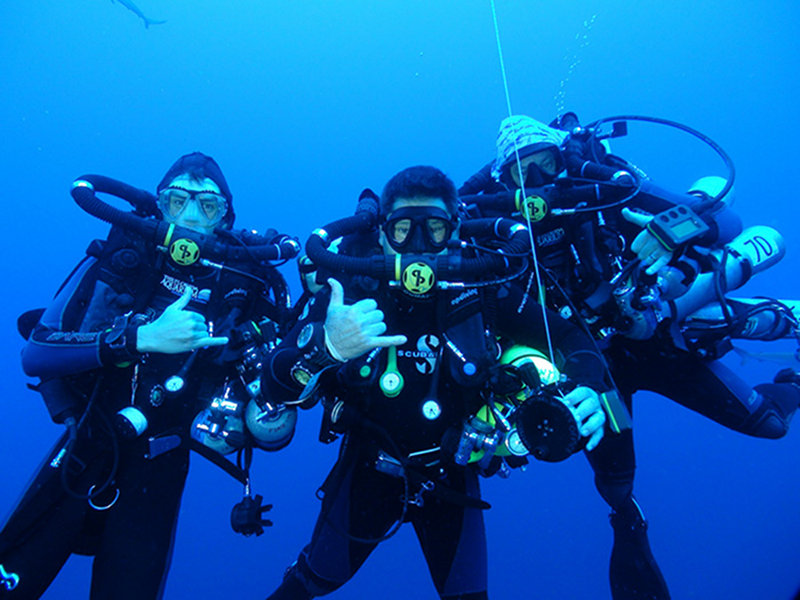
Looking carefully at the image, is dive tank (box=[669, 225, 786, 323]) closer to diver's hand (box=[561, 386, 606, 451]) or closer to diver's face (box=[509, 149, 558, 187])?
diver's face (box=[509, 149, 558, 187])

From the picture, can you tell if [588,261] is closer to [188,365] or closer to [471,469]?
[471,469]

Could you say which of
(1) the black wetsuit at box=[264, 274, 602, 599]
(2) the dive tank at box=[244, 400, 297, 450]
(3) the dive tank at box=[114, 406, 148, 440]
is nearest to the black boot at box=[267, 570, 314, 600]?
(1) the black wetsuit at box=[264, 274, 602, 599]

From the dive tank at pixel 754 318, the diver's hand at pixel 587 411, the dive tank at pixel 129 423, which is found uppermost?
the dive tank at pixel 754 318

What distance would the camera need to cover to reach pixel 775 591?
12.2 m

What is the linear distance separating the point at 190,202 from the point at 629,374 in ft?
13.5

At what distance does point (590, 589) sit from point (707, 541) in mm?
4812

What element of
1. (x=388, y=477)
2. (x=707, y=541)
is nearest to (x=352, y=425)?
(x=388, y=477)

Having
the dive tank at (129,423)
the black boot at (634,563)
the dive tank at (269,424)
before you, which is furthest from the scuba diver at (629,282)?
the dive tank at (129,423)

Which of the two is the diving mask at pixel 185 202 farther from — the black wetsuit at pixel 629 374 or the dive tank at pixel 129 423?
the black wetsuit at pixel 629 374

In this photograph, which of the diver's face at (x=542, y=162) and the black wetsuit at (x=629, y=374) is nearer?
the black wetsuit at (x=629, y=374)

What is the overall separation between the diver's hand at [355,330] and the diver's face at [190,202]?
6.32 ft

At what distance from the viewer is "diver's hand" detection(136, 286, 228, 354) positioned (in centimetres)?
258

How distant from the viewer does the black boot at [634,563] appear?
3666mm

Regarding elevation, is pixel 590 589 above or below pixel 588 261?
below
